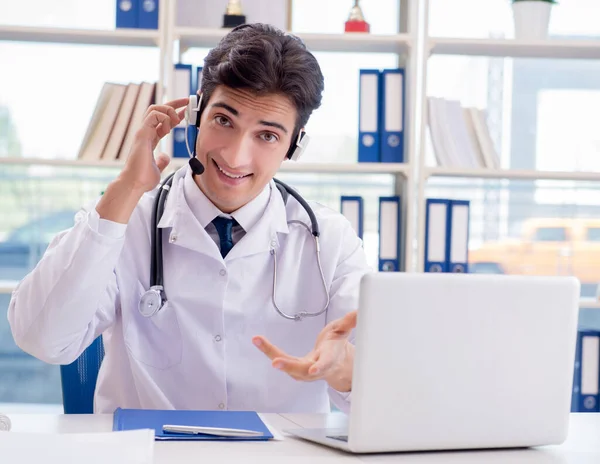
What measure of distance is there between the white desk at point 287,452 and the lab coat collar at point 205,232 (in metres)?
0.43

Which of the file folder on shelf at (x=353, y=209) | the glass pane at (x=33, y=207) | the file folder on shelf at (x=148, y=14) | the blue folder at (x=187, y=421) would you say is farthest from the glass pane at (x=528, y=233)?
the blue folder at (x=187, y=421)

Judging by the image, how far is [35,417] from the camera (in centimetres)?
129

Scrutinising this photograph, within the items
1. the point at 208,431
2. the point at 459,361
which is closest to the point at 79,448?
the point at 208,431

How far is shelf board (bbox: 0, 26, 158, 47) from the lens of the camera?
2629 millimetres

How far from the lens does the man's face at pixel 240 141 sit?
1639 millimetres

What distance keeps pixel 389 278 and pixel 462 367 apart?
17 cm

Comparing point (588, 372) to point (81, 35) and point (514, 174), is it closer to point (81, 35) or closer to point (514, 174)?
point (514, 174)

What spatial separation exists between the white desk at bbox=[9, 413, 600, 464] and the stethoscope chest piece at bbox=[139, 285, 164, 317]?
0.26 m

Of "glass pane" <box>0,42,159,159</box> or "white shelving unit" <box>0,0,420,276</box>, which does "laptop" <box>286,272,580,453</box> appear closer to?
"white shelving unit" <box>0,0,420,276</box>

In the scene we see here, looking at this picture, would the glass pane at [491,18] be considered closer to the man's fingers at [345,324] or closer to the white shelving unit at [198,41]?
the white shelving unit at [198,41]

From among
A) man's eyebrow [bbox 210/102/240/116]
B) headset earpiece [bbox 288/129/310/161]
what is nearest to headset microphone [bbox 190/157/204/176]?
A: man's eyebrow [bbox 210/102/240/116]

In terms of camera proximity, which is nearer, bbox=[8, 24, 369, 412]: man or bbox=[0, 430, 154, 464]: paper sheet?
bbox=[0, 430, 154, 464]: paper sheet

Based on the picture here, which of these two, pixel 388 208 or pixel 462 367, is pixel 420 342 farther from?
pixel 388 208

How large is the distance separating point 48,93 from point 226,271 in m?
1.80
